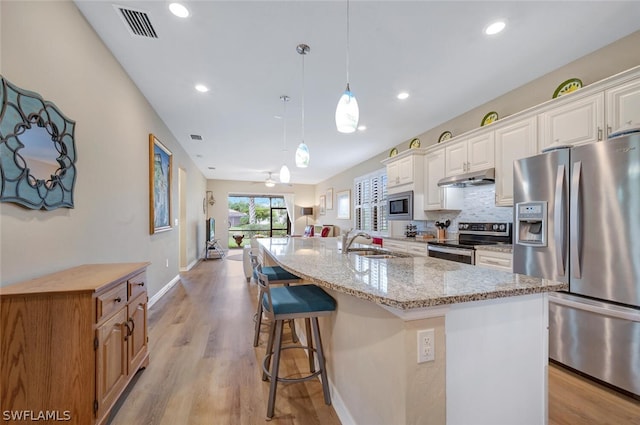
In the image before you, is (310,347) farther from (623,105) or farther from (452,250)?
(623,105)

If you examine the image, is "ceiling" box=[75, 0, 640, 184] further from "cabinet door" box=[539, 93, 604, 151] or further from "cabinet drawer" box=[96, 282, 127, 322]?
"cabinet drawer" box=[96, 282, 127, 322]

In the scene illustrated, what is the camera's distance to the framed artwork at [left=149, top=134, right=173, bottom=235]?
349cm

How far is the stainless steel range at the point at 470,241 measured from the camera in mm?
2965

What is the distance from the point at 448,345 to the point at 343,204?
6.86m

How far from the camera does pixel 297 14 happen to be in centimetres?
190

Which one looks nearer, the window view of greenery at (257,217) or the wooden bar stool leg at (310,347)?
the wooden bar stool leg at (310,347)

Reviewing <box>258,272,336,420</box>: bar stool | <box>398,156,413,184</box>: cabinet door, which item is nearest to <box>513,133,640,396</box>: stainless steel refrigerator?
<box>258,272,336,420</box>: bar stool

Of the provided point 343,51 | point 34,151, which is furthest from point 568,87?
point 34,151

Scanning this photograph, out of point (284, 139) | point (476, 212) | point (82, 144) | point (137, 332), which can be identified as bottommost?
point (137, 332)

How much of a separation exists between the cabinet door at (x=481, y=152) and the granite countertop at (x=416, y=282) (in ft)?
6.57

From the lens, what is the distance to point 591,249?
1.93 m

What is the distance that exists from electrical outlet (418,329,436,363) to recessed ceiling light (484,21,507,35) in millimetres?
2219

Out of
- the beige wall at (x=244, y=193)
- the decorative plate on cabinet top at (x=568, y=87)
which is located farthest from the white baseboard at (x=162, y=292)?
the decorative plate on cabinet top at (x=568, y=87)

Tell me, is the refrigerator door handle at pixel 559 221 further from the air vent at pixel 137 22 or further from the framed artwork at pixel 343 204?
the framed artwork at pixel 343 204
